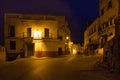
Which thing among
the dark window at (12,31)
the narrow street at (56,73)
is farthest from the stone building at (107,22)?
the dark window at (12,31)

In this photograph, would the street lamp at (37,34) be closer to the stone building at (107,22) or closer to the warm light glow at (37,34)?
the warm light glow at (37,34)

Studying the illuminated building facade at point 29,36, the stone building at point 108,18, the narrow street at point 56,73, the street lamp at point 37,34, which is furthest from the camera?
the street lamp at point 37,34

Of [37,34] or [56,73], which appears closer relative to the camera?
[56,73]

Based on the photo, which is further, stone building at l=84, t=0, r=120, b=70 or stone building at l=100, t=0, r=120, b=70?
stone building at l=100, t=0, r=120, b=70

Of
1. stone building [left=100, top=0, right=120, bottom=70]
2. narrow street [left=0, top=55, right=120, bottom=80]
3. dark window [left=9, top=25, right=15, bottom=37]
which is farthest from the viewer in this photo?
dark window [left=9, top=25, right=15, bottom=37]

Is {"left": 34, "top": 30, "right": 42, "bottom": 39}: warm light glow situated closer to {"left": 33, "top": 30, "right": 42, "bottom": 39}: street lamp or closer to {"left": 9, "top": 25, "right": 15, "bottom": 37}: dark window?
{"left": 33, "top": 30, "right": 42, "bottom": 39}: street lamp

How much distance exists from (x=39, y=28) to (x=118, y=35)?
96.1 ft

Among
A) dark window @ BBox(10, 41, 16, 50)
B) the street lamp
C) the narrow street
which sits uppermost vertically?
the street lamp

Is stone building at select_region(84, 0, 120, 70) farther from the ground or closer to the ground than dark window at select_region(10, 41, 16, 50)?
farther from the ground

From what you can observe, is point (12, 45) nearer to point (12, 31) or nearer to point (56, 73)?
point (12, 31)

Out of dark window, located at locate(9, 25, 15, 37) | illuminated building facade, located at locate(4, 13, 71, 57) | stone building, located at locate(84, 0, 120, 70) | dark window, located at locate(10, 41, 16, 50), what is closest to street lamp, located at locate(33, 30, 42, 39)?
illuminated building facade, located at locate(4, 13, 71, 57)

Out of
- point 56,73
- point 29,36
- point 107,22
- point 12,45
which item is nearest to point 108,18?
point 107,22

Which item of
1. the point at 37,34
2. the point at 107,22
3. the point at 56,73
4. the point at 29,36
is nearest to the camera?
the point at 56,73

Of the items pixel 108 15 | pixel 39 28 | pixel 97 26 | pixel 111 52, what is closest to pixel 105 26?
pixel 108 15
